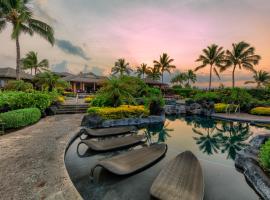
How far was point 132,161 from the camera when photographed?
15.3 ft

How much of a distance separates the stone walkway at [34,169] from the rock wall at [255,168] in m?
4.16

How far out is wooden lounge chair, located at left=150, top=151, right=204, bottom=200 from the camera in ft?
10.1

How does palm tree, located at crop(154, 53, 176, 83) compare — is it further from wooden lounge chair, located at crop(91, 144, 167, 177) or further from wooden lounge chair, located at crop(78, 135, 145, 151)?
wooden lounge chair, located at crop(91, 144, 167, 177)

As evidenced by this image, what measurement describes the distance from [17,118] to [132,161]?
659 cm

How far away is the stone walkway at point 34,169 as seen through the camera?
116 inches

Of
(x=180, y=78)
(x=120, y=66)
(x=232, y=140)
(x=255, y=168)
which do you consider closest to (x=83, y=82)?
Result: (x=120, y=66)

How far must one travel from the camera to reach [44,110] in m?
11.5

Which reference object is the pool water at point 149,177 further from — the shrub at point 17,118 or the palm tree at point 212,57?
the palm tree at point 212,57

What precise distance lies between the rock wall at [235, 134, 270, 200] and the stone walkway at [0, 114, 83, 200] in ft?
13.7

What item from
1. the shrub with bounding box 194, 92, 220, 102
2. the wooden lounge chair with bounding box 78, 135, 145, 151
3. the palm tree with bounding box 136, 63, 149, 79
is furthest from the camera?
the palm tree with bounding box 136, 63, 149, 79

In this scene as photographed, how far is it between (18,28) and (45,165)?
692 inches

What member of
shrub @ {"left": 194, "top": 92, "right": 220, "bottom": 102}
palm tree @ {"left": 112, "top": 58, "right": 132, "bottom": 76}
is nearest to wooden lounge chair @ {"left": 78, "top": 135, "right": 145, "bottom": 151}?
shrub @ {"left": 194, "top": 92, "right": 220, "bottom": 102}

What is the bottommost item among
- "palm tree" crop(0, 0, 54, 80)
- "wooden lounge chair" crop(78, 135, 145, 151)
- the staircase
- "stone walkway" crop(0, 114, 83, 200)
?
"wooden lounge chair" crop(78, 135, 145, 151)

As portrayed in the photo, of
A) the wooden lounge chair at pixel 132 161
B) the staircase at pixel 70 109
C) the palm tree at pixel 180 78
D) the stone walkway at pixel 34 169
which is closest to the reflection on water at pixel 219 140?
the wooden lounge chair at pixel 132 161
